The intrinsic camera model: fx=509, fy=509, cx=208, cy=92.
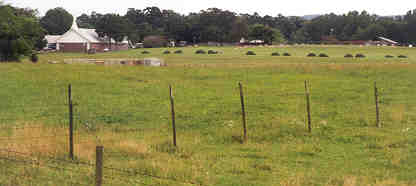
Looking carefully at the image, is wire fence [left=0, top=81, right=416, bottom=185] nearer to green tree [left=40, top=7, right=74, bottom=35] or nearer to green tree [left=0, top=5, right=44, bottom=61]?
green tree [left=0, top=5, right=44, bottom=61]

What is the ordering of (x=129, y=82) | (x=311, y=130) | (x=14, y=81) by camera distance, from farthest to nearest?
1. (x=129, y=82)
2. (x=14, y=81)
3. (x=311, y=130)

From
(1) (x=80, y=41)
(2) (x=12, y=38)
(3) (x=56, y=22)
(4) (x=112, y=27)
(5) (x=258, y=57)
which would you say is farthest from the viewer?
(3) (x=56, y=22)

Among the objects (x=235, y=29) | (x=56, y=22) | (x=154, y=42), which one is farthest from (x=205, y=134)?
(x=56, y=22)

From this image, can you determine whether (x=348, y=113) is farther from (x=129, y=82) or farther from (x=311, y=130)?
(x=129, y=82)

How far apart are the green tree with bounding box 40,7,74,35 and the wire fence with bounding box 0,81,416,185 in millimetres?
124946

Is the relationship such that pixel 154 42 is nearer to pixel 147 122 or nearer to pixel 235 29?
pixel 235 29

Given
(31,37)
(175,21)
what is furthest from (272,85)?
(175,21)

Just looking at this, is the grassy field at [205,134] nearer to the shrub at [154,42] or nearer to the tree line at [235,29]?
the shrub at [154,42]

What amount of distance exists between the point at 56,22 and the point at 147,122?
136443 millimetres

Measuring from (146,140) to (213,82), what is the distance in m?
17.1

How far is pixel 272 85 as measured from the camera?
28.6m

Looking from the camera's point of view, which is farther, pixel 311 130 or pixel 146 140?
pixel 311 130

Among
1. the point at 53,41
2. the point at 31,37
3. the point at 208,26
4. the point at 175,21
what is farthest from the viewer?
the point at 175,21

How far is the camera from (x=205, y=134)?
47.5 ft
